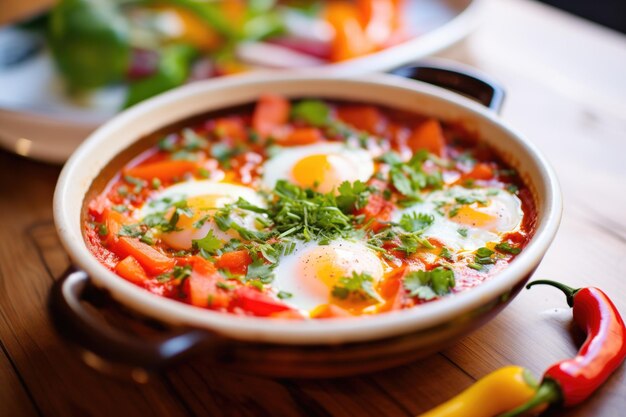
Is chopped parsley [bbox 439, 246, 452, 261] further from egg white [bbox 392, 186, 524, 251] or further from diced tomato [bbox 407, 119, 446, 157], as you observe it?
diced tomato [bbox 407, 119, 446, 157]

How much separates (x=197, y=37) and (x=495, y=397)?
2.15 metres

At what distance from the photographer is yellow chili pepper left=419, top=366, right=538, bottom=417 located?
1.23 metres

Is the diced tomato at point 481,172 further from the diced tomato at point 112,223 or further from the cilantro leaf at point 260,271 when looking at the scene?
the diced tomato at point 112,223

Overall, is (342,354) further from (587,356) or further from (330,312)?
Answer: (587,356)

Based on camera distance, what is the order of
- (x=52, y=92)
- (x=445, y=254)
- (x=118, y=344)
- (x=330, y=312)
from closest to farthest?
(x=118, y=344), (x=330, y=312), (x=445, y=254), (x=52, y=92)

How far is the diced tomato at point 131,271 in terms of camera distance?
147 centimetres

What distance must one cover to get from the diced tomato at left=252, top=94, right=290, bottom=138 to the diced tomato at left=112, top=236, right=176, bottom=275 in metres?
0.65

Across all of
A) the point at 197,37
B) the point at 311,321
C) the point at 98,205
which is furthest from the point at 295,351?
the point at 197,37

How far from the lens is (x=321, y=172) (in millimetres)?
1866

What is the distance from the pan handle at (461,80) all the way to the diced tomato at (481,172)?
18cm

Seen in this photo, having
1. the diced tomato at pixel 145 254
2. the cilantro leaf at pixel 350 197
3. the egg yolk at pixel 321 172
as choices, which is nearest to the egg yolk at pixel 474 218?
the cilantro leaf at pixel 350 197

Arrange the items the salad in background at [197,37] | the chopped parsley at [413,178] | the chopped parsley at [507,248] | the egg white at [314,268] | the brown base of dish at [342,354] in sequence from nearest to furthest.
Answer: the brown base of dish at [342,354] < the egg white at [314,268] < the chopped parsley at [507,248] < the chopped parsley at [413,178] < the salad in background at [197,37]

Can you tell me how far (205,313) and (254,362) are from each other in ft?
0.40

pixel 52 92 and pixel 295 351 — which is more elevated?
pixel 295 351
